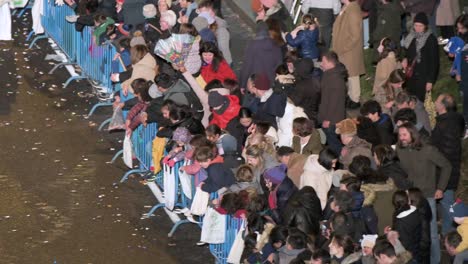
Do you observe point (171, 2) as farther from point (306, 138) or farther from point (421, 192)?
point (421, 192)

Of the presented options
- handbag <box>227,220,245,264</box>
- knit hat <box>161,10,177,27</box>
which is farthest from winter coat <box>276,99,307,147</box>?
Answer: knit hat <box>161,10,177,27</box>

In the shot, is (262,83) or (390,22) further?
(390,22)

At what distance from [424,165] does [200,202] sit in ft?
9.48

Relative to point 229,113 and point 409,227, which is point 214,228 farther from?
point 409,227

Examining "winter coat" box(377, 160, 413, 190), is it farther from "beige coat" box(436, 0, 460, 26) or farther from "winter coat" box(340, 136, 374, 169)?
"beige coat" box(436, 0, 460, 26)

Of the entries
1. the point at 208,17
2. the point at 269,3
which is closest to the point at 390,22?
the point at 269,3

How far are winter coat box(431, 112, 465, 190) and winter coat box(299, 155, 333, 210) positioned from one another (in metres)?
1.85

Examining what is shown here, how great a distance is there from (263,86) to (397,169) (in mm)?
3091

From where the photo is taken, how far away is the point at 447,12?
79.3 feet

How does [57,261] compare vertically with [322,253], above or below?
below

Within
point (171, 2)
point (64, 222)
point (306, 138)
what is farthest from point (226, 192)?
point (171, 2)

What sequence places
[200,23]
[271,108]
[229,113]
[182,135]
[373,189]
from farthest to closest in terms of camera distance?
[200,23] < [229,113] < [271,108] < [182,135] < [373,189]

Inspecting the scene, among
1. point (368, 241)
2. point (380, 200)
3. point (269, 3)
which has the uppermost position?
point (269, 3)

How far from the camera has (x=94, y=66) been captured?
25.5 m
